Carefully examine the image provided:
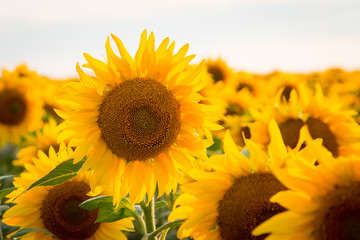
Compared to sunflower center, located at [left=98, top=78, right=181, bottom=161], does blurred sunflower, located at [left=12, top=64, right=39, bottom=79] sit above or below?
above

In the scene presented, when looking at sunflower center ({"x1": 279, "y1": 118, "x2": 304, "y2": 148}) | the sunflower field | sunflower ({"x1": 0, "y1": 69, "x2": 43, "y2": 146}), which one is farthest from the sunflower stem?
sunflower ({"x1": 0, "y1": 69, "x2": 43, "y2": 146})

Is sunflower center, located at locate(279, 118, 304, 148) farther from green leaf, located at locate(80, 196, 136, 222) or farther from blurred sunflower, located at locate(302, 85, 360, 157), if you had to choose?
green leaf, located at locate(80, 196, 136, 222)

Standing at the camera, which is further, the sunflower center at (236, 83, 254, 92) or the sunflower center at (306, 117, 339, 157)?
the sunflower center at (236, 83, 254, 92)

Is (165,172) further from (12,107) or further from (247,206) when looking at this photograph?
(12,107)

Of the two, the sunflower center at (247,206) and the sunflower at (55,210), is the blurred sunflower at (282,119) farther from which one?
the sunflower center at (247,206)

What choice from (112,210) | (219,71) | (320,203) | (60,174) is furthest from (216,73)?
(320,203)

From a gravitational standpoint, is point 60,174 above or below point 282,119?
below
